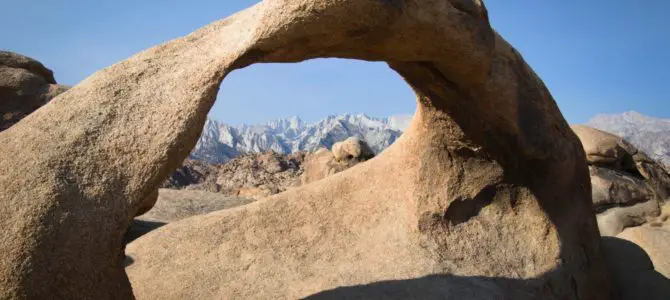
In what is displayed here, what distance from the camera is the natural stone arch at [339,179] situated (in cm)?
139

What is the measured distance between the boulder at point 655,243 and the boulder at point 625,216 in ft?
1.54

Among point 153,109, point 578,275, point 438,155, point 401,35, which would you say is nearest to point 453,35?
point 401,35

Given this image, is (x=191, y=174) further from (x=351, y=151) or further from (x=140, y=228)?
(x=140, y=228)

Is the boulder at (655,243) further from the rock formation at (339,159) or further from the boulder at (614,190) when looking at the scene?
the rock formation at (339,159)

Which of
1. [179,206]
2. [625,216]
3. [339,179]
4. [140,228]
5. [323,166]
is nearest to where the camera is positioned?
[339,179]

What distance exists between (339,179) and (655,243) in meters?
2.33

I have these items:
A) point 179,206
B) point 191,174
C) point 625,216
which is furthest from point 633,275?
point 191,174

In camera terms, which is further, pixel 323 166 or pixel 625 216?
pixel 323 166

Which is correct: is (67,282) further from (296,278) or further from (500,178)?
(500,178)

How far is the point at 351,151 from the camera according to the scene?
939 cm

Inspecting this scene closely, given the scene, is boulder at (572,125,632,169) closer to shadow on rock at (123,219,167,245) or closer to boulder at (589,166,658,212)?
boulder at (589,166,658,212)

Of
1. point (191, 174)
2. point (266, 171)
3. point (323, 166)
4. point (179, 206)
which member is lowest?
point (179, 206)

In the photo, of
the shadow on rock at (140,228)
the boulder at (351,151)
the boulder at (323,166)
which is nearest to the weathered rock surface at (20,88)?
the shadow on rock at (140,228)

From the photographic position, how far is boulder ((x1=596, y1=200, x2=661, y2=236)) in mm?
4600
